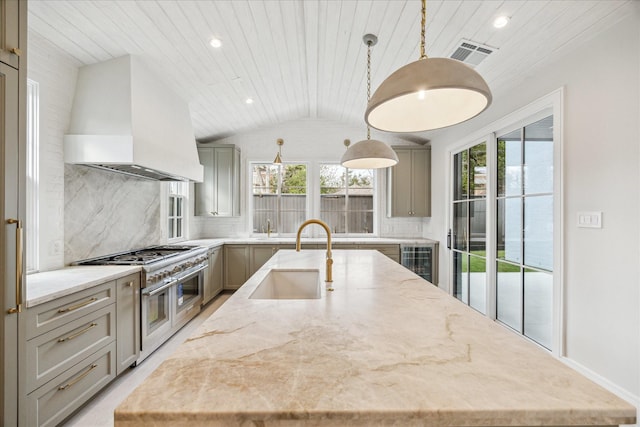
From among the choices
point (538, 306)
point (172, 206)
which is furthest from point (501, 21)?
point (172, 206)

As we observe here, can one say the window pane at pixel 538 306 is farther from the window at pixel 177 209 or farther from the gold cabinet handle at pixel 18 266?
the window at pixel 177 209

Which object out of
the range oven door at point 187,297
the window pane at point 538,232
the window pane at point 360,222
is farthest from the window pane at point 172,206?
the window pane at point 538,232

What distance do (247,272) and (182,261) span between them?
5.19 ft

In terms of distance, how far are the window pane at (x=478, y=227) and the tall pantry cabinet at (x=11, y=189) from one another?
152 inches

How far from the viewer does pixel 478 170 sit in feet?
11.7

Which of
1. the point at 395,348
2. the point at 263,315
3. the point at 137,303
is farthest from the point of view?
the point at 137,303

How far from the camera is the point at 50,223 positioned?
228cm

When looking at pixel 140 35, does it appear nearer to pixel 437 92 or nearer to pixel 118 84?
pixel 118 84

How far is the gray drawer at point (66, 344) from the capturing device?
158 cm

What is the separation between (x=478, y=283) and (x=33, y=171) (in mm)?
4407

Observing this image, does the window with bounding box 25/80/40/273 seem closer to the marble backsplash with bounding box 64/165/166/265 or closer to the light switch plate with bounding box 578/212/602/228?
the marble backsplash with bounding box 64/165/166/265

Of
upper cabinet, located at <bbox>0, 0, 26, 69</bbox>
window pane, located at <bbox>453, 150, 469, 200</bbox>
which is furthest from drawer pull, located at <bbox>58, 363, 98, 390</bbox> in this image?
window pane, located at <bbox>453, 150, 469, 200</bbox>

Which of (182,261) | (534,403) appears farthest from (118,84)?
(534,403)

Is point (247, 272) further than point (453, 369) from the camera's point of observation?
Yes
